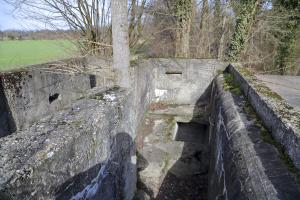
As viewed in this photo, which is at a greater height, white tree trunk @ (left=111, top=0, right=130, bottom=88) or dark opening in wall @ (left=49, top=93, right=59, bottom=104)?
white tree trunk @ (left=111, top=0, right=130, bottom=88)

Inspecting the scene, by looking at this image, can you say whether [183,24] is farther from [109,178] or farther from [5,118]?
[109,178]

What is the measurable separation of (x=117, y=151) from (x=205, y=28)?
11.6m

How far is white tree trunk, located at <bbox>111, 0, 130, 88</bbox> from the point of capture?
435cm

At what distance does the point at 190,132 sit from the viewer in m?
9.27

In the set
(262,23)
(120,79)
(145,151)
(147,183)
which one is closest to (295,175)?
(120,79)

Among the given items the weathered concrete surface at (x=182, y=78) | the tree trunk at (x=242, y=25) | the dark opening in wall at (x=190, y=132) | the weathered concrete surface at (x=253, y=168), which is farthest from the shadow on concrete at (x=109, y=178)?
the tree trunk at (x=242, y=25)

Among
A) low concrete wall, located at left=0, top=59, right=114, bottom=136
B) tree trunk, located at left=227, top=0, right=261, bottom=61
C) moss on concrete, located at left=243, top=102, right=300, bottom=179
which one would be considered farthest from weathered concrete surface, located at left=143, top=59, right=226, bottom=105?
moss on concrete, located at left=243, top=102, right=300, bottom=179

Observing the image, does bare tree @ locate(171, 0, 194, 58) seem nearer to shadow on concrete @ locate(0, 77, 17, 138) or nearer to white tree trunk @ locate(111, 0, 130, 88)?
white tree trunk @ locate(111, 0, 130, 88)

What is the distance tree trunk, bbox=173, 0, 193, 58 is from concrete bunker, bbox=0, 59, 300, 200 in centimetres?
412

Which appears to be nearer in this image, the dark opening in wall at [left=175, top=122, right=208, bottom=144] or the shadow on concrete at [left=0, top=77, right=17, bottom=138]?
the shadow on concrete at [left=0, top=77, right=17, bottom=138]

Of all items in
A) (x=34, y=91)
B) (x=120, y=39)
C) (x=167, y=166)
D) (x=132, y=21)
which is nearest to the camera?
(x=120, y=39)

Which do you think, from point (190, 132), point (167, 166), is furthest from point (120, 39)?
point (190, 132)

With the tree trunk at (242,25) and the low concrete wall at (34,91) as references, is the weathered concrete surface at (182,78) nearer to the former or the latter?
the tree trunk at (242,25)

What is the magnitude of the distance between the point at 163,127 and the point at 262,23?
8.85 meters
